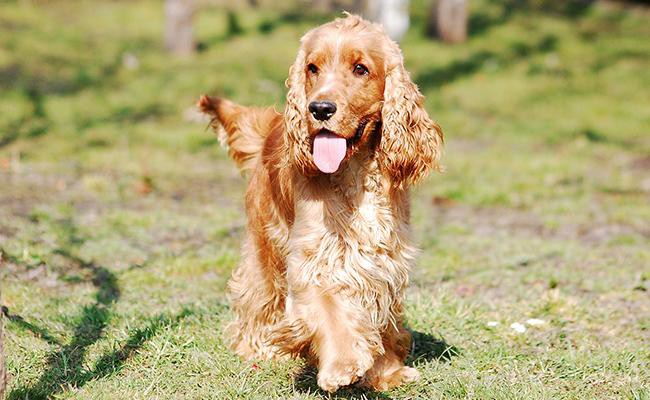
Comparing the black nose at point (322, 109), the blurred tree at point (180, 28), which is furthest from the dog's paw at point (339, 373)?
the blurred tree at point (180, 28)

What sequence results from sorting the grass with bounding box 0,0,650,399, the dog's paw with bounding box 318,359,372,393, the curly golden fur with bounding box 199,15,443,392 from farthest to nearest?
the grass with bounding box 0,0,650,399
the curly golden fur with bounding box 199,15,443,392
the dog's paw with bounding box 318,359,372,393

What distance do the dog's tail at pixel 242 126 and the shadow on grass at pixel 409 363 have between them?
138 cm

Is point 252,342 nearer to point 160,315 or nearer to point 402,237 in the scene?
point 160,315

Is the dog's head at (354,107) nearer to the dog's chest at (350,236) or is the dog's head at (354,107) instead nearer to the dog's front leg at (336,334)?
the dog's chest at (350,236)

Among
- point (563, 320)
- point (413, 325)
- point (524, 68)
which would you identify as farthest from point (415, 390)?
point (524, 68)

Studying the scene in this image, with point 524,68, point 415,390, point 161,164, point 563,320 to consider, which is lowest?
point 524,68

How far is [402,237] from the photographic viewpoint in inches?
164

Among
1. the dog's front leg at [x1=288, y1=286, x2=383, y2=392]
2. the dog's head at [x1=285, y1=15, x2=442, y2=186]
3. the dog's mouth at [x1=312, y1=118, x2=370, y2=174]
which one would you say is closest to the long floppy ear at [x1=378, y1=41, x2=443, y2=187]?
the dog's head at [x1=285, y1=15, x2=442, y2=186]

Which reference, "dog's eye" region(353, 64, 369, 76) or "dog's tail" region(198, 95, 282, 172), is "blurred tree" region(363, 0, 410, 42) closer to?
"dog's tail" region(198, 95, 282, 172)

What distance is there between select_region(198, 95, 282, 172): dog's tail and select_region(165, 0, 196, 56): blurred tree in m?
11.3

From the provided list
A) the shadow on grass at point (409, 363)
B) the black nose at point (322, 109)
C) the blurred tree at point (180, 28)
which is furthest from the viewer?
the blurred tree at point (180, 28)

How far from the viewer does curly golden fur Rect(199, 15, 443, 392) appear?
391 centimetres

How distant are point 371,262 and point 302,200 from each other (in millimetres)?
443

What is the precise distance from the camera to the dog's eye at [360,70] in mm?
3967
